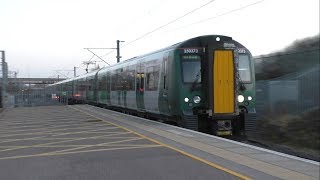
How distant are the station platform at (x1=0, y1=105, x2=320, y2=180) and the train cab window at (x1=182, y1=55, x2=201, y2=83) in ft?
6.65

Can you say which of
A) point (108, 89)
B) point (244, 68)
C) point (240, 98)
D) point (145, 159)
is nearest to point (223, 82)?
point (240, 98)

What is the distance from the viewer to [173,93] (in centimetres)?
1664

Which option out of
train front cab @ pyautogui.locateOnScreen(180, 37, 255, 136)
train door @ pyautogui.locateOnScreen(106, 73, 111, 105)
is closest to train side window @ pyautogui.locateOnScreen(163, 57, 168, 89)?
train front cab @ pyautogui.locateOnScreen(180, 37, 255, 136)

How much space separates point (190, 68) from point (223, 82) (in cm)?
124

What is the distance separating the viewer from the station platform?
842 centimetres

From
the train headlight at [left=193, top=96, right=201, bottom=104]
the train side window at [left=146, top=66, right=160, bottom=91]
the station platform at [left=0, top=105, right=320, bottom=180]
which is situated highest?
the train side window at [left=146, top=66, right=160, bottom=91]

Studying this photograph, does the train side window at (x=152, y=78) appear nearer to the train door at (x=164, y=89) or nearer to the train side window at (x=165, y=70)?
the train door at (x=164, y=89)

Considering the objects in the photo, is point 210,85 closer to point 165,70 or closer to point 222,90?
point 222,90

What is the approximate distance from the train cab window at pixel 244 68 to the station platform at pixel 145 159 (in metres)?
3.09

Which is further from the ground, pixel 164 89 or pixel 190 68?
pixel 190 68

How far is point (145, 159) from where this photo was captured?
398 inches

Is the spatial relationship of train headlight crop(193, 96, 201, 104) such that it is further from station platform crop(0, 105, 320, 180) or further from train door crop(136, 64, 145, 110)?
train door crop(136, 64, 145, 110)

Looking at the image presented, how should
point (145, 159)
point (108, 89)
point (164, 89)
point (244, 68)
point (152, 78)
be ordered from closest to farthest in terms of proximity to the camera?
point (145, 159)
point (244, 68)
point (164, 89)
point (152, 78)
point (108, 89)

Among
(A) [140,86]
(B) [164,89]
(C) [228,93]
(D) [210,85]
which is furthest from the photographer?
(A) [140,86]
